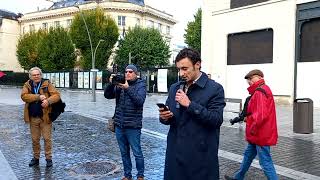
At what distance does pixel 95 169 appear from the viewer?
22.6 ft

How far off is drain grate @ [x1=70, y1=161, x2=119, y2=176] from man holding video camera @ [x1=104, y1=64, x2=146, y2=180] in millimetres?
885

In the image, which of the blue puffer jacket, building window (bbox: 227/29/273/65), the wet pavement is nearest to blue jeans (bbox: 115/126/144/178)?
the blue puffer jacket

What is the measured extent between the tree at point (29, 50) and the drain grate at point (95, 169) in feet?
184

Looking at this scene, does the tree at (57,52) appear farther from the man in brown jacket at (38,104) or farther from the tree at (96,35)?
the man in brown jacket at (38,104)

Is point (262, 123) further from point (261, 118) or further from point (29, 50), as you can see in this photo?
point (29, 50)

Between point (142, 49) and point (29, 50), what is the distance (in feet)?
61.2

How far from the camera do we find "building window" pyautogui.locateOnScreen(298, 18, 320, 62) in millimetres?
21234

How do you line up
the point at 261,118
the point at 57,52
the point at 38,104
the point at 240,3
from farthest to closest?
the point at 57,52 < the point at 240,3 < the point at 38,104 < the point at 261,118

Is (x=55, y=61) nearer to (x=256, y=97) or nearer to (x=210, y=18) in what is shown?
(x=210, y=18)

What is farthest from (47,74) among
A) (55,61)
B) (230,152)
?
(230,152)

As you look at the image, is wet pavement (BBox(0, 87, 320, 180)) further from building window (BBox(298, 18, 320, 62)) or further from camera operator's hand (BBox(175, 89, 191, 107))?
building window (BBox(298, 18, 320, 62))

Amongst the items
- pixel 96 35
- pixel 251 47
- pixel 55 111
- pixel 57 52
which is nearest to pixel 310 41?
pixel 251 47

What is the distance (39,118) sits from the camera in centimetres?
691

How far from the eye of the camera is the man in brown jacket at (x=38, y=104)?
22.3ft
